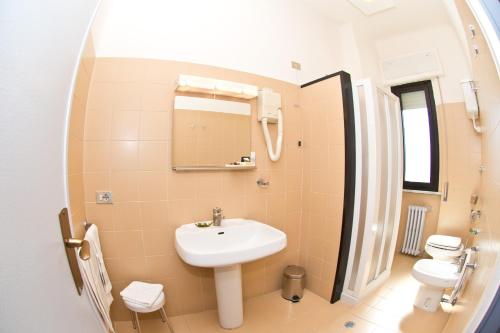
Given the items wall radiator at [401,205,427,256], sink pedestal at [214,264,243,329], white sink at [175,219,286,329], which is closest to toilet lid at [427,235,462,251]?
wall radiator at [401,205,427,256]

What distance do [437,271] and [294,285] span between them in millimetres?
1194

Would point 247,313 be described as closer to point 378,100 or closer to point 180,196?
point 180,196

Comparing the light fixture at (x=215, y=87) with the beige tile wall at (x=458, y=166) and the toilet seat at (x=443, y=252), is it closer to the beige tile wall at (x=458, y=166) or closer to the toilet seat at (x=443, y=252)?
the beige tile wall at (x=458, y=166)

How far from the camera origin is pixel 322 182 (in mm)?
1775

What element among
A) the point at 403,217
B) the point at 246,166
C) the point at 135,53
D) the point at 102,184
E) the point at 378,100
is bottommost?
the point at 403,217

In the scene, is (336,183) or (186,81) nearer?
(186,81)

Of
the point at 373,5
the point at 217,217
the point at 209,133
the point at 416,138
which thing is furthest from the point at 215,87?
the point at 416,138

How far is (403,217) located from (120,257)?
3222mm

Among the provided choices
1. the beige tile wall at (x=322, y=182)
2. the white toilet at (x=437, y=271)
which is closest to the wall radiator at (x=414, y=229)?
the white toilet at (x=437, y=271)

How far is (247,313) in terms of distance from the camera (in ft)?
5.04

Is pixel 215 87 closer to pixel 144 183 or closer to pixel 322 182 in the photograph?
Result: pixel 144 183

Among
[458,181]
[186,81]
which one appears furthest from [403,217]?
[186,81]

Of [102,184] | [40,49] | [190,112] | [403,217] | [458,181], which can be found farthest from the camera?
[403,217]

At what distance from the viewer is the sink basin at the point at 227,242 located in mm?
1086
